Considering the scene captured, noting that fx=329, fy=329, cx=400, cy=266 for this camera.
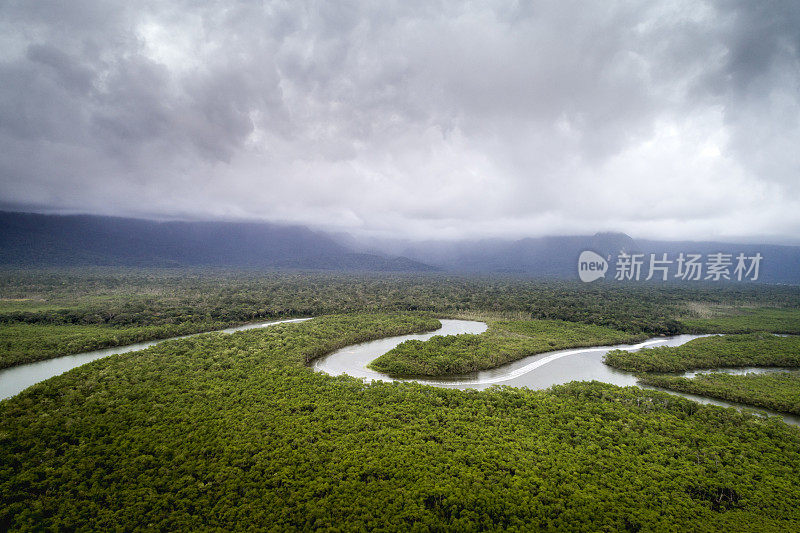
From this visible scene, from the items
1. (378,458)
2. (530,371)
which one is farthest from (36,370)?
(530,371)

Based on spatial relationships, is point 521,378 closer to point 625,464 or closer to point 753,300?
point 625,464

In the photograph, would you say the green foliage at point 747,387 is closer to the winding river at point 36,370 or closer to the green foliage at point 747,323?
the green foliage at point 747,323

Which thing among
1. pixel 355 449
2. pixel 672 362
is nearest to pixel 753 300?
pixel 672 362

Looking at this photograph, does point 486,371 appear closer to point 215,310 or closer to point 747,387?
point 747,387

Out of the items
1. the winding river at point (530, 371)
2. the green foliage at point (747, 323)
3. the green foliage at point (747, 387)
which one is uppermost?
the green foliage at point (747, 323)

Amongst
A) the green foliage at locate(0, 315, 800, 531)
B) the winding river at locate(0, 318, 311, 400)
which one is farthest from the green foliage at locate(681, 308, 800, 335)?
the winding river at locate(0, 318, 311, 400)

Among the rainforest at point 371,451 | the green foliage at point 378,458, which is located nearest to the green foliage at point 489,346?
the rainforest at point 371,451
